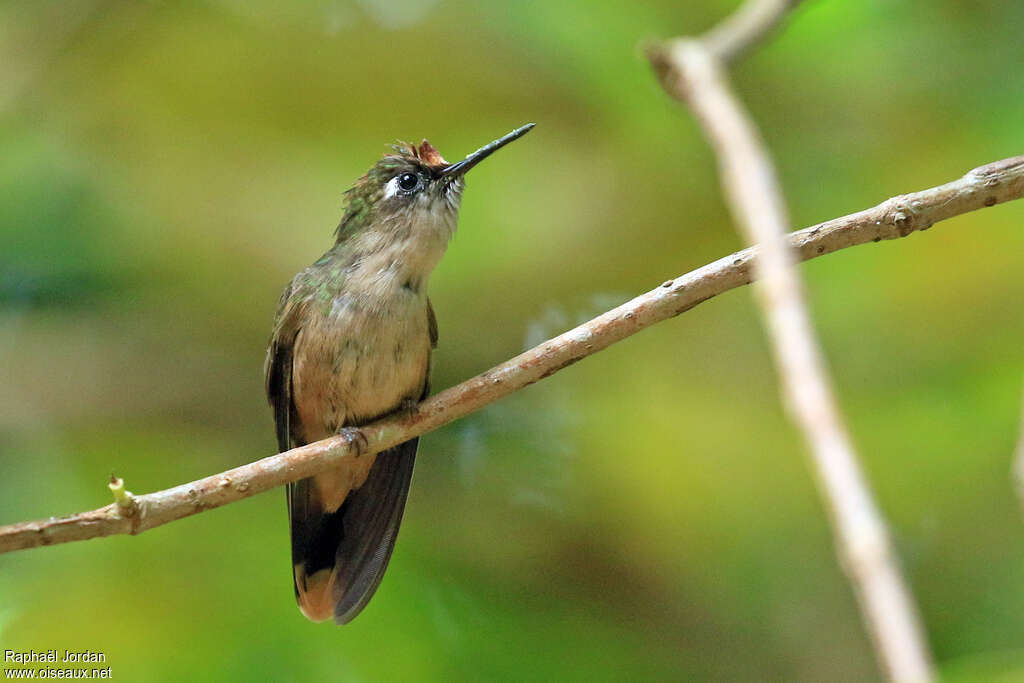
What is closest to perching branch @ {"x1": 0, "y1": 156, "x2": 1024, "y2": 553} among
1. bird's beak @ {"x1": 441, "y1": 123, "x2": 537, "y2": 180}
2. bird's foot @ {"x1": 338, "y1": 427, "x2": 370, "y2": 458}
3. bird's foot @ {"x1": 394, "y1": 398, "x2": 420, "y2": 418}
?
bird's foot @ {"x1": 338, "y1": 427, "x2": 370, "y2": 458}

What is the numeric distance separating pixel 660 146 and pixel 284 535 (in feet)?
8.54

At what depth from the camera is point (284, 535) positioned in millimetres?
4832

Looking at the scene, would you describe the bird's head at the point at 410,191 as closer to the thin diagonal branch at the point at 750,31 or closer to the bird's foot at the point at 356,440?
the bird's foot at the point at 356,440

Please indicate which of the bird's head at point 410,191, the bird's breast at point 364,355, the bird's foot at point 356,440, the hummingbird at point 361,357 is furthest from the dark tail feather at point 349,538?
the bird's head at point 410,191

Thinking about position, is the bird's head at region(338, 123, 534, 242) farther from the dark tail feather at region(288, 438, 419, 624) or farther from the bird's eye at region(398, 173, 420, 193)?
the dark tail feather at region(288, 438, 419, 624)

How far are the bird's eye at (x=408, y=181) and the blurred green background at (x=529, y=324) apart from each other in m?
1.38

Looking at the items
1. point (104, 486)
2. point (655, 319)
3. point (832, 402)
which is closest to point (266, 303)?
point (104, 486)

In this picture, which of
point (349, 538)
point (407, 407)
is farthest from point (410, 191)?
point (349, 538)

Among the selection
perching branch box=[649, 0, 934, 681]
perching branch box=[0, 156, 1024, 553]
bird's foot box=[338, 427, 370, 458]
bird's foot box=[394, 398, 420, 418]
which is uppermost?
bird's foot box=[394, 398, 420, 418]

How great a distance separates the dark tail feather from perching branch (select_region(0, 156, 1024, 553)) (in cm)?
91

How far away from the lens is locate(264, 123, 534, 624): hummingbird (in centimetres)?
365

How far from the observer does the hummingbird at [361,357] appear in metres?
3.65

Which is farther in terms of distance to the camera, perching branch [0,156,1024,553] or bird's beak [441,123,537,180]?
bird's beak [441,123,537,180]

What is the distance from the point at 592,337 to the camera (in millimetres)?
2818
